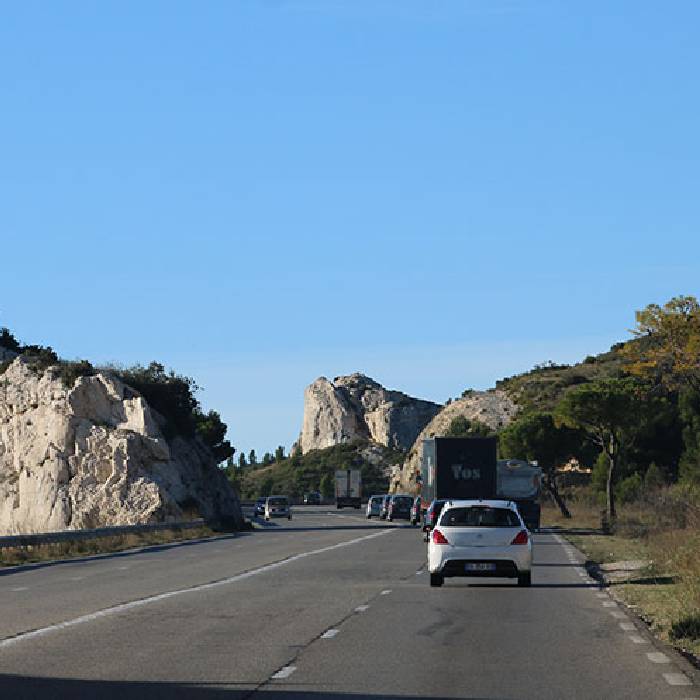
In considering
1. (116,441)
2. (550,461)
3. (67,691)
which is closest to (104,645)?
(67,691)

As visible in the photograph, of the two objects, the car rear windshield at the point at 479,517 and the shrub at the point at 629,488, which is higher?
the shrub at the point at 629,488

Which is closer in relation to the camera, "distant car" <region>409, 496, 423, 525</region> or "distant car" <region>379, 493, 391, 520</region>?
"distant car" <region>409, 496, 423, 525</region>

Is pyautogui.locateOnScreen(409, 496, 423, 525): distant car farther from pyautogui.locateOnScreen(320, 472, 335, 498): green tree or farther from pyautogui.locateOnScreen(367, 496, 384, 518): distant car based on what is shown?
pyautogui.locateOnScreen(320, 472, 335, 498): green tree

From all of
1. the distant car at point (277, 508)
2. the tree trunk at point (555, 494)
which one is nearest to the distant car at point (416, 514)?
the tree trunk at point (555, 494)

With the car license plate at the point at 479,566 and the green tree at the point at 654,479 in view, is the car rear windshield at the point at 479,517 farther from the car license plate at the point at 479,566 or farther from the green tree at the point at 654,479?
the green tree at the point at 654,479

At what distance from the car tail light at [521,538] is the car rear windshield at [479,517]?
341 mm

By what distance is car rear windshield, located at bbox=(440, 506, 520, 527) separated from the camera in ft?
88.2

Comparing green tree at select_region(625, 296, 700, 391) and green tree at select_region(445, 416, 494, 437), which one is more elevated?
green tree at select_region(445, 416, 494, 437)

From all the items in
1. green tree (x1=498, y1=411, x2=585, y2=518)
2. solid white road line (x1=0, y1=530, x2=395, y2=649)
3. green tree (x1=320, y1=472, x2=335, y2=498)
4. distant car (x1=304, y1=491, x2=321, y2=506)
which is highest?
green tree (x1=320, y1=472, x2=335, y2=498)

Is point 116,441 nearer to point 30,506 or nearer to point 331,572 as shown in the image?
point 30,506

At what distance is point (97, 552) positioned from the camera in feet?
148

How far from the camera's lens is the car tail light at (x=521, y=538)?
26.5m

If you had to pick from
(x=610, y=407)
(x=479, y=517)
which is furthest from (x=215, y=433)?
(x=479, y=517)

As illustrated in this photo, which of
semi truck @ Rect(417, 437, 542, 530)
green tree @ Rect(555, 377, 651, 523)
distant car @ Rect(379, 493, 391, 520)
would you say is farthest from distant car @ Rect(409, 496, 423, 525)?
semi truck @ Rect(417, 437, 542, 530)
